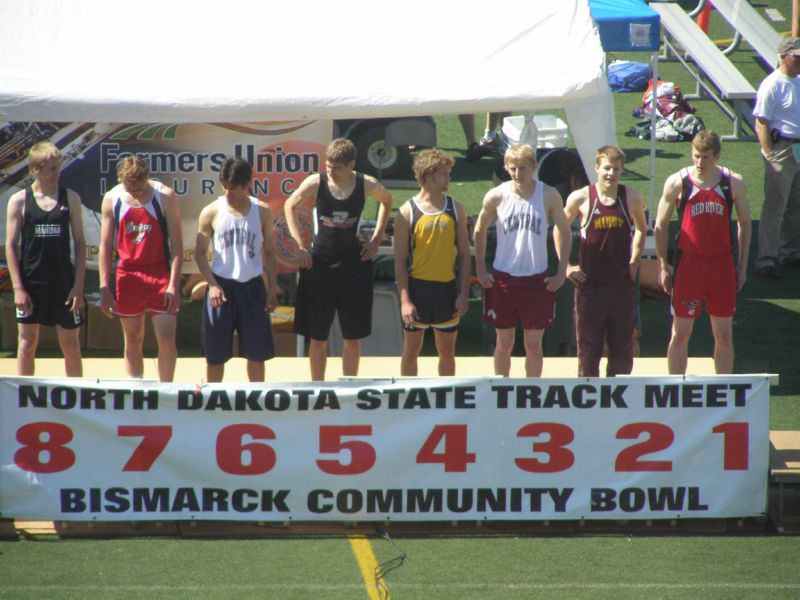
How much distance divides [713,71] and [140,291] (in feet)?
32.6

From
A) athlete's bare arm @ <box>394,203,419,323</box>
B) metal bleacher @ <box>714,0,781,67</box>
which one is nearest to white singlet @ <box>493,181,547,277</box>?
athlete's bare arm @ <box>394,203,419,323</box>

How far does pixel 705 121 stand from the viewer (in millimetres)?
16391

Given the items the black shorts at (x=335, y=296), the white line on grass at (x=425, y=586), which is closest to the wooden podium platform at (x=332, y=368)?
the black shorts at (x=335, y=296)

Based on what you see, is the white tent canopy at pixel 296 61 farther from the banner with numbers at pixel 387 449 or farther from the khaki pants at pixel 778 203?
the khaki pants at pixel 778 203

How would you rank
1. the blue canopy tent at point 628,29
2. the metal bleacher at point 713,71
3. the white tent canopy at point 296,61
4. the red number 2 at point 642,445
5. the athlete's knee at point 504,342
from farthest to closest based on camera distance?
1. the metal bleacher at point 713,71
2. the blue canopy tent at point 628,29
3. the white tent canopy at point 296,61
4. the athlete's knee at point 504,342
5. the red number 2 at point 642,445

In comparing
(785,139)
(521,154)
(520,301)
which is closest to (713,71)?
(785,139)

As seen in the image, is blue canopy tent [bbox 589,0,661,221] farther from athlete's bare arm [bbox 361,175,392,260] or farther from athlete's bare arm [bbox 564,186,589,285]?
athlete's bare arm [bbox 361,175,392,260]

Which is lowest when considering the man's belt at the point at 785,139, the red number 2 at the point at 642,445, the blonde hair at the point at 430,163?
the red number 2 at the point at 642,445

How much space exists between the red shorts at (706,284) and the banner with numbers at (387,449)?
3.93ft


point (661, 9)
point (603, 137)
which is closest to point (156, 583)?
point (603, 137)

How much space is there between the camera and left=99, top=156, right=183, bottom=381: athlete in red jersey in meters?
7.14

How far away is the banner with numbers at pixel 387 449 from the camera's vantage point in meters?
6.22

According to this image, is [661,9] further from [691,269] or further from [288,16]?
[691,269]

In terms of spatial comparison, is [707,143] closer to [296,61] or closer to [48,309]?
[296,61]
